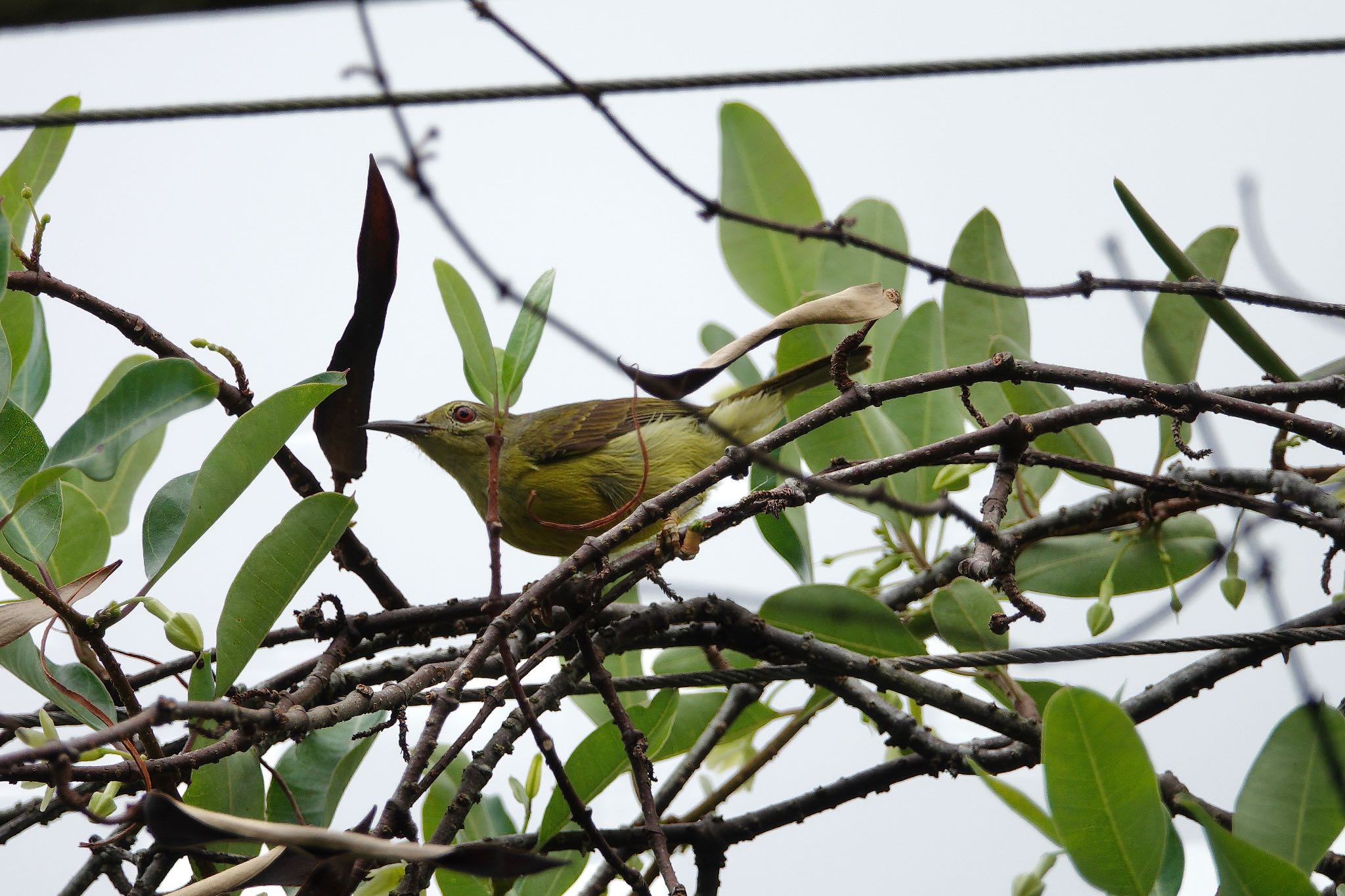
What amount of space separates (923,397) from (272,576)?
5.33ft

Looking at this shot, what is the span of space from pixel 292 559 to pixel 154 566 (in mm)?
224

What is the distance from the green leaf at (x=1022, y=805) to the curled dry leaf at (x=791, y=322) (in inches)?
26.0

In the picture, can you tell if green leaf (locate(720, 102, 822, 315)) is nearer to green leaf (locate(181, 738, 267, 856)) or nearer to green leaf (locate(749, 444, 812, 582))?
green leaf (locate(749, 444, 812, 582))

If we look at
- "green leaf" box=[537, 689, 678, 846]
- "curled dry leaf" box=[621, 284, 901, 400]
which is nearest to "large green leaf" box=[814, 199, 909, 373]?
"curled dry leaf" box=[621, 284, 901, 400]

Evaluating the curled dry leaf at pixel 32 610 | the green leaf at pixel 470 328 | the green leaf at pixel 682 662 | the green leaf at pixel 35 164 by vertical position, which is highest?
the green leaf at pixel 35 164

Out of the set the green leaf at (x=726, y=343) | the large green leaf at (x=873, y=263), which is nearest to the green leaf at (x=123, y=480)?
the green leaf at (x=726, y=343)

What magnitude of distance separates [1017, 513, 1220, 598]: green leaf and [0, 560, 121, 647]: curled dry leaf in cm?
187

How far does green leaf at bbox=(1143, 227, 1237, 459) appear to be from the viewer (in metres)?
2.31

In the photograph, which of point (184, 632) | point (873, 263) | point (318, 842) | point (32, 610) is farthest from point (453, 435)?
point (318, 842)

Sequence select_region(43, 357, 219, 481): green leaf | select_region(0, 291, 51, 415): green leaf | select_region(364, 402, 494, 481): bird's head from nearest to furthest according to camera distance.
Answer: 1. select_region(43, 357, 219, 481): green leaf
2. select_region(0, 291, 51, 415): green leaf
3. select_region(364, 402, 494, 481): bird's head

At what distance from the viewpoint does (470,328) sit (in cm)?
181

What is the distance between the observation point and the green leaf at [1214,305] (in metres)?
1.79

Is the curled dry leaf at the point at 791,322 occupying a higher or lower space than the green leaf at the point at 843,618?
higher

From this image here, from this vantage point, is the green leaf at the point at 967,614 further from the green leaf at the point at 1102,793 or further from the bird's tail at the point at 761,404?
the bird's tail at the point at 761,404
